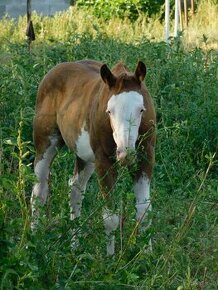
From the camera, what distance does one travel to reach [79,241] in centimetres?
676

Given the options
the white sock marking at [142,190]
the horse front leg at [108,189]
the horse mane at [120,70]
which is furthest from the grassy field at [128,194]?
the horse mane at [120,70]

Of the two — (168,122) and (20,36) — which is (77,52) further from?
(20,36)

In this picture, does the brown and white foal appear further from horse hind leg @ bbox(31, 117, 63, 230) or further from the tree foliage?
the tree foliage

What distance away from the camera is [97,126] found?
830cm

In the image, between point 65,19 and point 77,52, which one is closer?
point 77,52

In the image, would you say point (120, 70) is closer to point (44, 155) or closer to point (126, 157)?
point (126, 157)

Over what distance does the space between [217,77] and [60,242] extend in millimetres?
5926

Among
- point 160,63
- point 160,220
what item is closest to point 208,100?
point 160,63

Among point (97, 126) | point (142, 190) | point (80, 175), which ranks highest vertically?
point (97, 126)

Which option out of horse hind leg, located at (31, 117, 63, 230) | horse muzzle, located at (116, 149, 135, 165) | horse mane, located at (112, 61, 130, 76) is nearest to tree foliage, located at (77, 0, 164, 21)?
horse hind leg, located at (31, 117, 63, 230)

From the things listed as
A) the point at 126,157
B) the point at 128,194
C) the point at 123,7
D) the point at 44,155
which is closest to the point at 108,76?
the point at 126,157

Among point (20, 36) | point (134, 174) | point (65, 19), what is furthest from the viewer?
point (65, 19)

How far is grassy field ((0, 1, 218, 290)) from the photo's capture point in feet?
20.6

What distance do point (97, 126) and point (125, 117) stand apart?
2.33 ft
